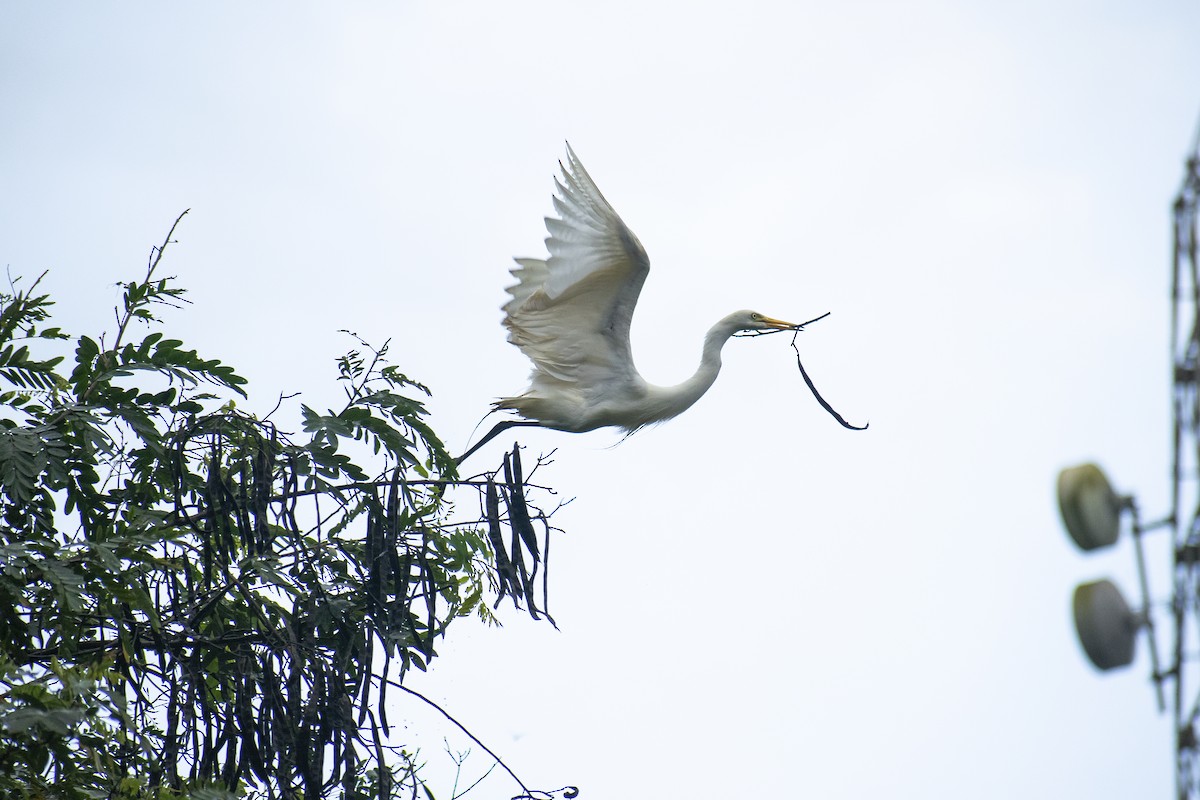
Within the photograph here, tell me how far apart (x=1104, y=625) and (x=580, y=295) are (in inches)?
196

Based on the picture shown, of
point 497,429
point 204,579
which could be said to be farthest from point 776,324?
point 204,579

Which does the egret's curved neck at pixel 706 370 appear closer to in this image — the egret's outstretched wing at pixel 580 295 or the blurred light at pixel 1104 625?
the egret's outstretched wing at pixel 580 295

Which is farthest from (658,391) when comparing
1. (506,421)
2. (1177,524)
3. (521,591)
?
(1177,524)

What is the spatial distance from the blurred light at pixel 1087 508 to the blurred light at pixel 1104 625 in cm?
7

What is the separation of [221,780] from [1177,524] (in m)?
2.52

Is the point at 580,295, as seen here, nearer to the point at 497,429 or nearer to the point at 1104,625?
the point at 497,429

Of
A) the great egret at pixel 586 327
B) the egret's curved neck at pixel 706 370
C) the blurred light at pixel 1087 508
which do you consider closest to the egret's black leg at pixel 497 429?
the great egret at pixel 586 327

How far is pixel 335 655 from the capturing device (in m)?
4.02

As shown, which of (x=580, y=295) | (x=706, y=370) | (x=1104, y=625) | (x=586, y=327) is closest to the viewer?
(x=1104, y=625)

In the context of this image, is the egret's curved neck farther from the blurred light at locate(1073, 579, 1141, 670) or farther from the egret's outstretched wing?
the blurred light at locate(1073, 579, 1141, 670)

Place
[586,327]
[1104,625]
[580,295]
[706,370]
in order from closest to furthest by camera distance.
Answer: [1104,625], [580,295], [586,327], [706,370]

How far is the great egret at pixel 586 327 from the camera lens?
264 inches

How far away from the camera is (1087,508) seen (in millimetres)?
2197

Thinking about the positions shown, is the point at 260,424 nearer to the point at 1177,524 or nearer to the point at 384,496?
the point at 384,496
